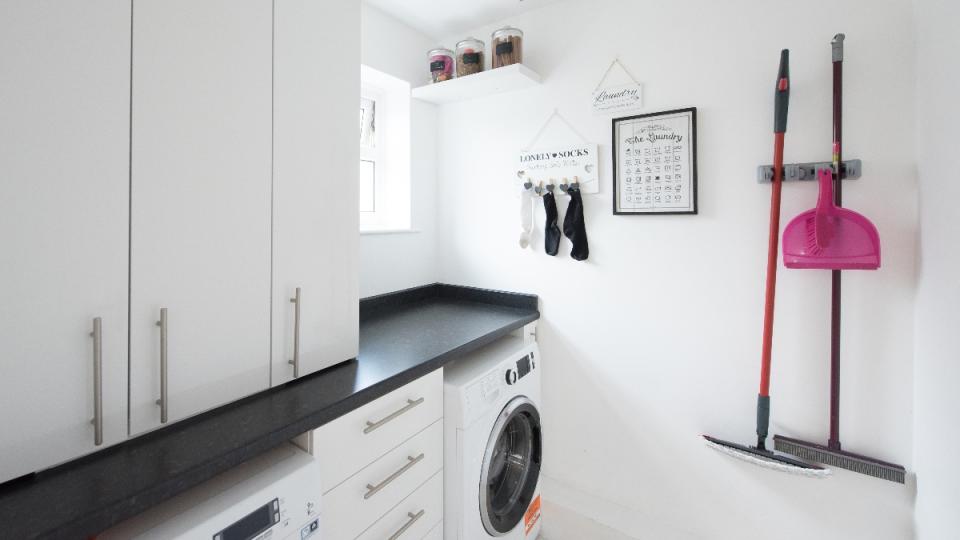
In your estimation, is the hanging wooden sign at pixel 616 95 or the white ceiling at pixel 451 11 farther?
the white ceiling at pixel 451 11

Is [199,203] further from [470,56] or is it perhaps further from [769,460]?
[769,460]

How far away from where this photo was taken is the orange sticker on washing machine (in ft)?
5.88

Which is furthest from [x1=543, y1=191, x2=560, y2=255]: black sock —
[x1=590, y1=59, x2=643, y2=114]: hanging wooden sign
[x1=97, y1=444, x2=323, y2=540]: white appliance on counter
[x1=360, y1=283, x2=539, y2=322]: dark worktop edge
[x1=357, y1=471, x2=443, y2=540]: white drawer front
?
[x1=97, y1=444, x2=323, y2=540]: white appliance on counter

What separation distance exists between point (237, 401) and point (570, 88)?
172 centimetres

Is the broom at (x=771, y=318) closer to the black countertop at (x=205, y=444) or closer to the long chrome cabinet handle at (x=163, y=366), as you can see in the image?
the black countertop at (x=205, y=444)

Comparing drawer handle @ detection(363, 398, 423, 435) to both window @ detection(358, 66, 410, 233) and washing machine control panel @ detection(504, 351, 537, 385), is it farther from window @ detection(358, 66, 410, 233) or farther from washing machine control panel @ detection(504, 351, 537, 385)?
window @ detection(358, 66, 410, 233)

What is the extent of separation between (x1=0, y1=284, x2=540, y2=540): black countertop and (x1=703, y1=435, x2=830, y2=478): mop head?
0.89m

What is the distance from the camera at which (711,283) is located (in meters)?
1.62

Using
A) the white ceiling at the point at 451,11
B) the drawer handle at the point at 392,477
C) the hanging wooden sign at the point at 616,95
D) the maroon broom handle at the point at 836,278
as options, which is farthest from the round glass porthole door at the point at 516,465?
the white ceiling at the point at 451,11

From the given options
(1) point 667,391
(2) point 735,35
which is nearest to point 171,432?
(1) point 667,391

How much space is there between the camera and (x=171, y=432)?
938 mm

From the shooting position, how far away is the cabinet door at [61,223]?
72cm

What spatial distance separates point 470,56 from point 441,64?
158 millimetres

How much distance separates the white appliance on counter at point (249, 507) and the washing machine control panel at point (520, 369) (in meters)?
0.81
